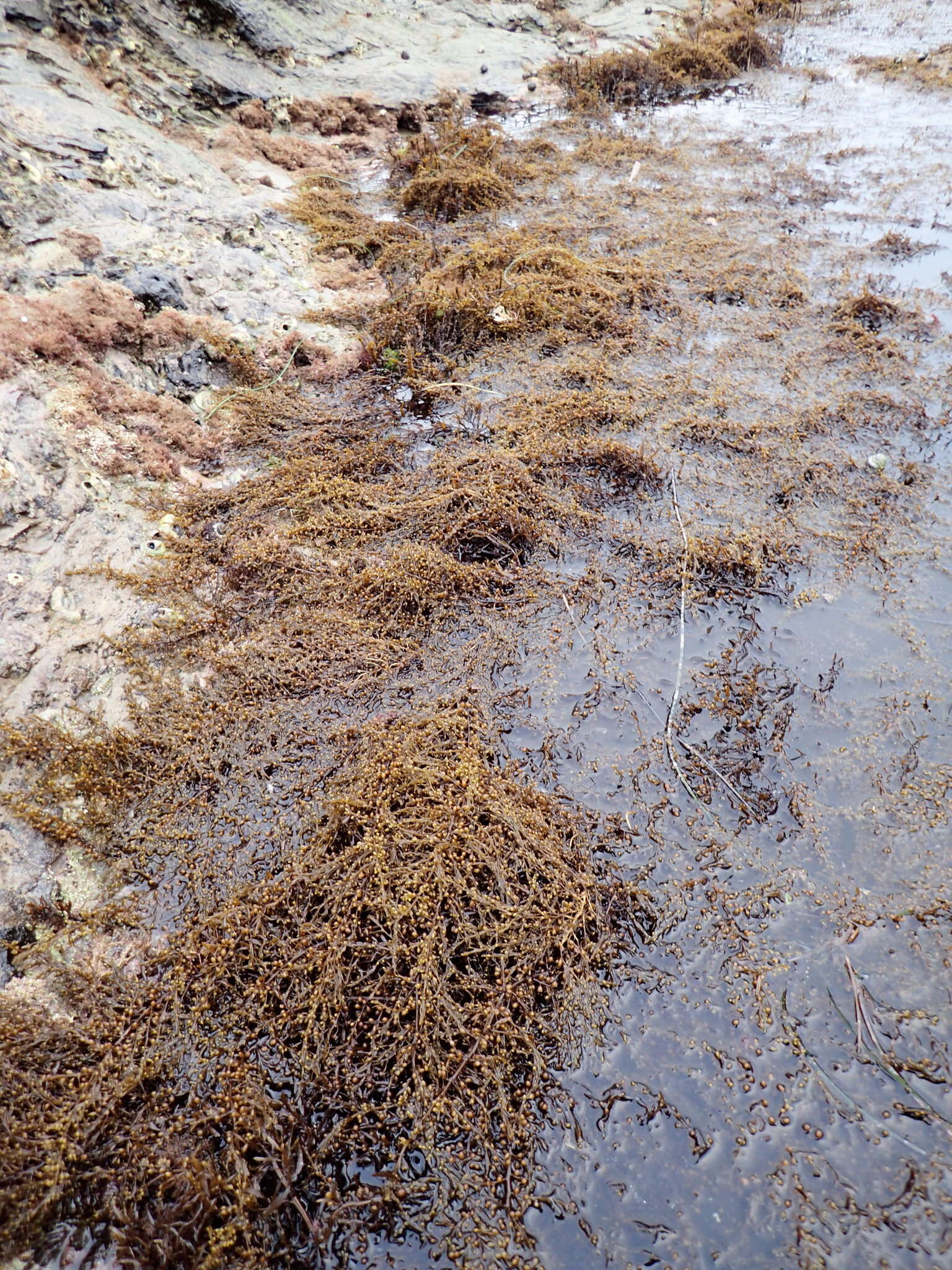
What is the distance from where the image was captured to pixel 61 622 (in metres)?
3.21

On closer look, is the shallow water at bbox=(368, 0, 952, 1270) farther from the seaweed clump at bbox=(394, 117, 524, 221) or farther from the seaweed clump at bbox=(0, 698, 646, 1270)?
the seaweed clump at bbox=(394, 117, 524, 221)

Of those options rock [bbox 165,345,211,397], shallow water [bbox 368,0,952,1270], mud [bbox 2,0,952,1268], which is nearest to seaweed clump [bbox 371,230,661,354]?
mud [bbox 2,0,952,1268]

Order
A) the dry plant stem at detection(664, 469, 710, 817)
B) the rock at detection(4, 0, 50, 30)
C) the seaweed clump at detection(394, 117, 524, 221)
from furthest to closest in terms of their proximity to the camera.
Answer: the seaweed clump at detection(394, 117, 524, 221)
the rock at detection(4, 0, 50, 30)
the dry plant stem at detection(664, 469, 710, 817)

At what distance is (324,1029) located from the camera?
2.18m

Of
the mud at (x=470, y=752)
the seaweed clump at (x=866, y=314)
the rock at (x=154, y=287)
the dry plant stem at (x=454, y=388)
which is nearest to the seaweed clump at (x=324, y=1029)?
the mud at (x=470, y=752)

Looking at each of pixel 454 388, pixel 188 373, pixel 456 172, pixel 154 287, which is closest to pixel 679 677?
pixel 454 388

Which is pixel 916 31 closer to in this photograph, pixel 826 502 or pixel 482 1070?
pixel 826 502

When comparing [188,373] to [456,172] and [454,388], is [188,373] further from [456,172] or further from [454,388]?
[456,172]

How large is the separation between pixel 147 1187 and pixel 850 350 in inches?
242

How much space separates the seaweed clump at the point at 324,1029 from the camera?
1.89 m

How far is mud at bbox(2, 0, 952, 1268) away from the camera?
6.48 ft

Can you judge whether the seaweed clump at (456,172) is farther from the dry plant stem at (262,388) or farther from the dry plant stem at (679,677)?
the dry plant stem at (679,677)

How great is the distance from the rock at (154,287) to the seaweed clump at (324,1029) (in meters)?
3.37

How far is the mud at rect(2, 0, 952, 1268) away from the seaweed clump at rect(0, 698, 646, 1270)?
14 mm
